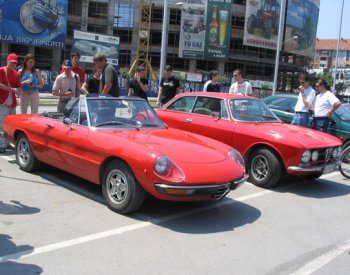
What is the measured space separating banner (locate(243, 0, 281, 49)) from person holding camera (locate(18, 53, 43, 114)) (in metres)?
57.6

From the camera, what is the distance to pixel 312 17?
247 feet

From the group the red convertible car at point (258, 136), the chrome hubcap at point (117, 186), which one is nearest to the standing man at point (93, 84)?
the red convertible car at point (258, 136)

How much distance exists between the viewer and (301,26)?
72312 mm

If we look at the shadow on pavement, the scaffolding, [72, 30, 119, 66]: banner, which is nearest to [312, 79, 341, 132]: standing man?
the shadow on pavement

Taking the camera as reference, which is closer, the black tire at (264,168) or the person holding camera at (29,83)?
the black tire at (264,168)

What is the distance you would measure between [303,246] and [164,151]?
1850 millimetres

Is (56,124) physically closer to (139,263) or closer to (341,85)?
(139,263)

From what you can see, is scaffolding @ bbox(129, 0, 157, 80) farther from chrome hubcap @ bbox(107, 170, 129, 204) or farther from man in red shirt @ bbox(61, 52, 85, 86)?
chrome hubcap @ bbox(107, 170, 129, 204)

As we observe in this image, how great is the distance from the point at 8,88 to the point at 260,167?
4666mm

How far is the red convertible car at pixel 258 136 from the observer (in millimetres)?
7027

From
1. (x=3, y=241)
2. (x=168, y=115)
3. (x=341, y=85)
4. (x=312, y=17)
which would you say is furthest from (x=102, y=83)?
(x=341, y=85)

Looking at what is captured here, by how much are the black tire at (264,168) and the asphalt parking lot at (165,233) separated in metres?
0.34

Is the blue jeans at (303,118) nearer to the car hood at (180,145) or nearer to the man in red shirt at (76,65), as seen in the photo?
the car hood at (180,145)

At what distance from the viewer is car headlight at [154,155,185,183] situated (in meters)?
5.00
